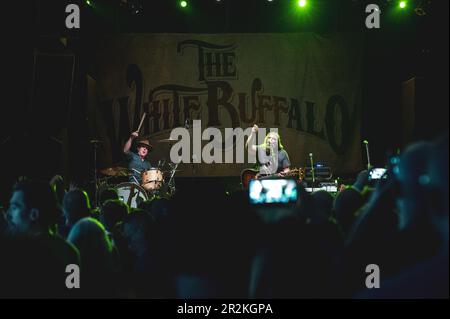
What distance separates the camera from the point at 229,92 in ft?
40.2

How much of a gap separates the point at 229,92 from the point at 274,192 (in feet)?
30.7

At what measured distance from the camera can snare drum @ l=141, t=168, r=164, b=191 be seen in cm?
986

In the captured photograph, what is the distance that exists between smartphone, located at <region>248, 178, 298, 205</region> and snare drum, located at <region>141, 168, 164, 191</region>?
6.61 metres

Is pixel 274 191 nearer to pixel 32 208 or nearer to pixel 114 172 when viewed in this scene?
pixel 32 208

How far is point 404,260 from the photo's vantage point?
5.75 feet

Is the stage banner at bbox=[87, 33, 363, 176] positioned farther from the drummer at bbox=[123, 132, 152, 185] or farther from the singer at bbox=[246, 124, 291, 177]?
the singer at bbox=[246, 124, 291, 177]

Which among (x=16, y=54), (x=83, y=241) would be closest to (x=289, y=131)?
(x=16, y=54)

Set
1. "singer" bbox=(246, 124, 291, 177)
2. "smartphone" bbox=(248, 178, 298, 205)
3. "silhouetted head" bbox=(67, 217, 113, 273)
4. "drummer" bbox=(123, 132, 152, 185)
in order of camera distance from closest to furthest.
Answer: "silhouetted head" bbox=(67, 217, 113, 273)
"smartphone" bbox=(248, 178, 298, 205)
"singer" bbox=(246, 124, 291, 177)
"drummer" bbox=(123, 132, 152, 185)

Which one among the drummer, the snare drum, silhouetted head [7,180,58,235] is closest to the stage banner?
the drummer

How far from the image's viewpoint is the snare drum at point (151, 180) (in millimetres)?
9856

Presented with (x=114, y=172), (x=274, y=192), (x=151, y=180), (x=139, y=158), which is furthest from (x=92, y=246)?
(x=139, y=158)

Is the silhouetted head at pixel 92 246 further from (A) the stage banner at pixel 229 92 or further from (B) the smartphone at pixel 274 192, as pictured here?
(A) the stage banner at pixel 229 92

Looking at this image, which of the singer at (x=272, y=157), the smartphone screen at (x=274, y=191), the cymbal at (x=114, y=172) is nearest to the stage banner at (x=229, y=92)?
the singer at (x=272, y=157)
